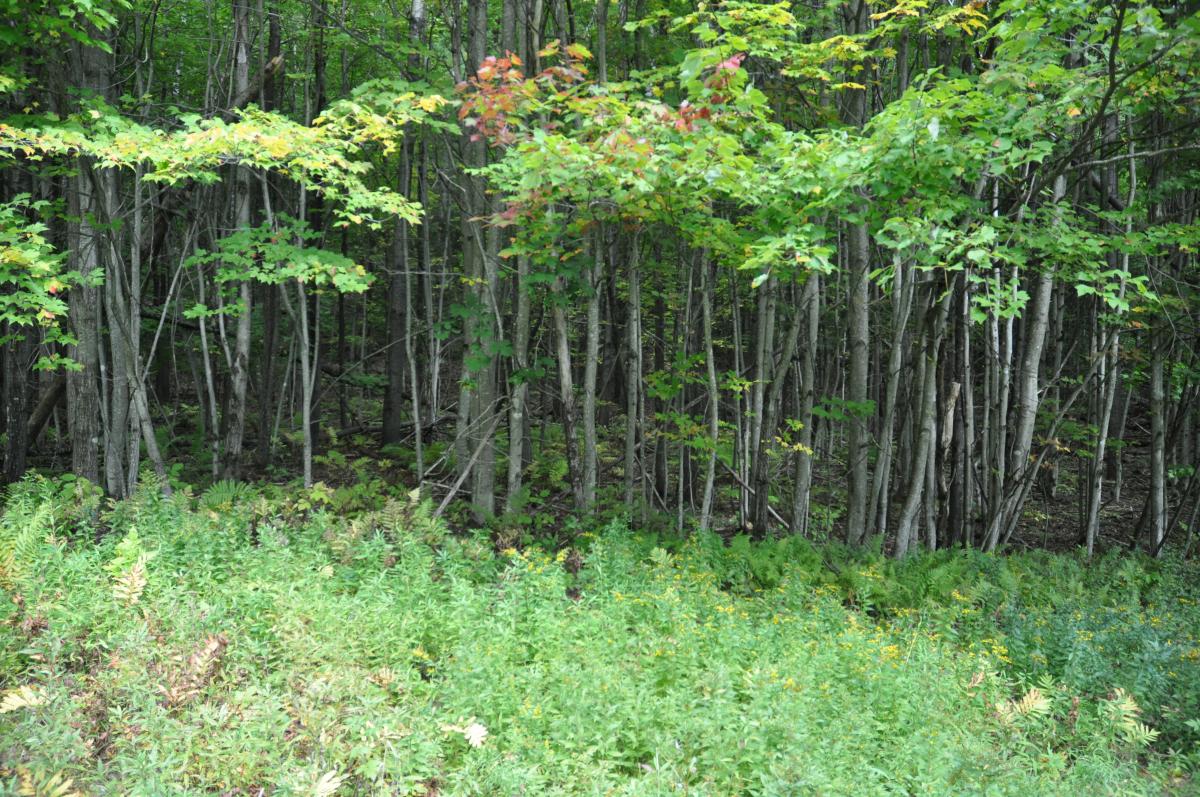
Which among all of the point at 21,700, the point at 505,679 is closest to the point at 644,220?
the point at 505,679

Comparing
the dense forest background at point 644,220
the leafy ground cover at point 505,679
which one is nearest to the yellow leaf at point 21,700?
the leafy ground cover at point 505,679

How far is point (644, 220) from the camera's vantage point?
7.40 meters

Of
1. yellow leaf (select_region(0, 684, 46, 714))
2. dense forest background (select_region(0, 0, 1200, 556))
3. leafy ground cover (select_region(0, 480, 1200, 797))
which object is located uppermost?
dense forest background (select_region(0, 0, 1200, 556))

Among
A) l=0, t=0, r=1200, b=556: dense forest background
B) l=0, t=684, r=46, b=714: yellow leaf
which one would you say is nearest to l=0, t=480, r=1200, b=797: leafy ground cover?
l=0, t=684, r=46, b=714: yellow leaf

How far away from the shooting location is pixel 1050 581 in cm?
790

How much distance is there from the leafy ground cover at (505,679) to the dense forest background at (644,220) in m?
2.32

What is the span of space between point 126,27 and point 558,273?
9.54 metres

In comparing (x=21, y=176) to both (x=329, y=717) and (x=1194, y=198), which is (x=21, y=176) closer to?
(x=329, y=717)

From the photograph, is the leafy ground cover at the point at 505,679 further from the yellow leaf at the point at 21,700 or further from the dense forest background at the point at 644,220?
the dense forest background at the point at 644,220

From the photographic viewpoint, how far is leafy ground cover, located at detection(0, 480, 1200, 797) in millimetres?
3424

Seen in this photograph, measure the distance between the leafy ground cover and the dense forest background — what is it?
2321 mm

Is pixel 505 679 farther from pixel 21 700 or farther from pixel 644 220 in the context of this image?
pixel 644 220

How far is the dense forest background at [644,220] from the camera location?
18.4 feet

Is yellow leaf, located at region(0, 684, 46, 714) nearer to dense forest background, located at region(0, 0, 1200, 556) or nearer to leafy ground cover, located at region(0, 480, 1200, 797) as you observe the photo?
leafy ground cover, located at region(0, 480, 1200, 797)
